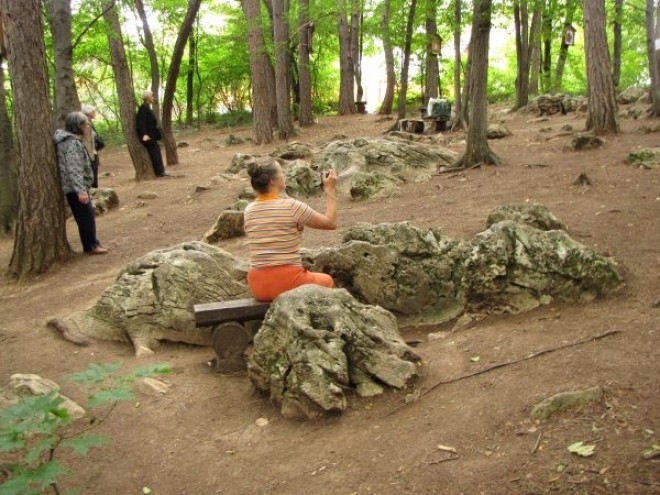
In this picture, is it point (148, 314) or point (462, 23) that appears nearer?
point (148, 314)

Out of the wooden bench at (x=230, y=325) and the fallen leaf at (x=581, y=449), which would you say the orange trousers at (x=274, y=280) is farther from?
the fallen leaf at (x=581, y=449)

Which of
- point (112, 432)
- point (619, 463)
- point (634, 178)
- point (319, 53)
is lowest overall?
point (112, 432)

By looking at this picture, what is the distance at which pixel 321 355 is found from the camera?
379cm

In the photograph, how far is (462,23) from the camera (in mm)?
15273

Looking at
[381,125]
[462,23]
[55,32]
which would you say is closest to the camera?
[55,32]

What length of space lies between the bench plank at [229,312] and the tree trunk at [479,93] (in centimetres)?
693

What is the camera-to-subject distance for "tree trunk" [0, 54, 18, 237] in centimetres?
938

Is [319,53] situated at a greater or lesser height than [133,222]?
greater

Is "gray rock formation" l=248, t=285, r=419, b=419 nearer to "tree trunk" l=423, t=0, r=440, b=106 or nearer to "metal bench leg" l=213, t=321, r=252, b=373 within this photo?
"metal bench leg" l=213, t=321, r=252, b=373

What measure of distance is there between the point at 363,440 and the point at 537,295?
2.40m

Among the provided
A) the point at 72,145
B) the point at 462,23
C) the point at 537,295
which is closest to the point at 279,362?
the point at 537,295

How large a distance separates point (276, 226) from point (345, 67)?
20780 mm

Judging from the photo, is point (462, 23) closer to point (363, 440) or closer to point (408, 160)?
point (408, 160)

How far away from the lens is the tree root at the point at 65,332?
525cm
